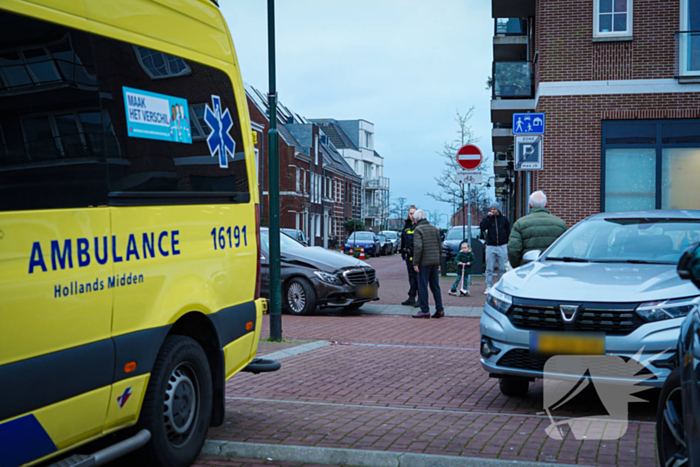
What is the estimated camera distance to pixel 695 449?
2.87 metres

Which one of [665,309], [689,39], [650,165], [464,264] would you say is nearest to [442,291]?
[464,264]

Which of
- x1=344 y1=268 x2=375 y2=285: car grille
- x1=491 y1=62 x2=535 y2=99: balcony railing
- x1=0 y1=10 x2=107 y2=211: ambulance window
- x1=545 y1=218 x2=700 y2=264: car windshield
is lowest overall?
x1=344 y1=268 x2=375 y2=285: car grille

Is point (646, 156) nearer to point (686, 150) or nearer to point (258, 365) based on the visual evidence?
point (686, 150)

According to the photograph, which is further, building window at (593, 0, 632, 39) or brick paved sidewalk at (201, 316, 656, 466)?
building window at (593, 0, 632, 39)

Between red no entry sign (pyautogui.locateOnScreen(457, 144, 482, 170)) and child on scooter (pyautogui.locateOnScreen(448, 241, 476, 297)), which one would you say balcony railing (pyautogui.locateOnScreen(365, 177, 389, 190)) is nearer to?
child on scooter (pyautogui.locateOnScreen(448, 241, 476, 297))

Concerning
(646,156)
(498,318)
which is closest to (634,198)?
(646,156)

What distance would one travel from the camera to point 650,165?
16.5 metres

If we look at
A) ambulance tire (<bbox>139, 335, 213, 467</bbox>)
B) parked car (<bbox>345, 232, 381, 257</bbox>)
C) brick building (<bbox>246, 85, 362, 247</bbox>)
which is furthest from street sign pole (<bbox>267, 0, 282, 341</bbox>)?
brick building (<bbox>246, 85, 362, 247</bbox>)

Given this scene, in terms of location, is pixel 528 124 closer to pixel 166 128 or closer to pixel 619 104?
pixel 619 104

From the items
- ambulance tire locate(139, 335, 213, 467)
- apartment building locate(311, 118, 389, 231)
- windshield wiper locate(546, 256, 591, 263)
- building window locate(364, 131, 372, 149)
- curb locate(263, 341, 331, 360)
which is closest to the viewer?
ambulance tire locate(139, 335, 213, 467)

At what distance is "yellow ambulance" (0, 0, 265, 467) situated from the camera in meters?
2.97

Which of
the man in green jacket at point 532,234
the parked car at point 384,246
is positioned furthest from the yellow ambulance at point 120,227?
the parked car at point 384,246

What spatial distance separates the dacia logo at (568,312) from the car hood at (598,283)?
63 millimetres

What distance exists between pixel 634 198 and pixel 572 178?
141 centimetres
